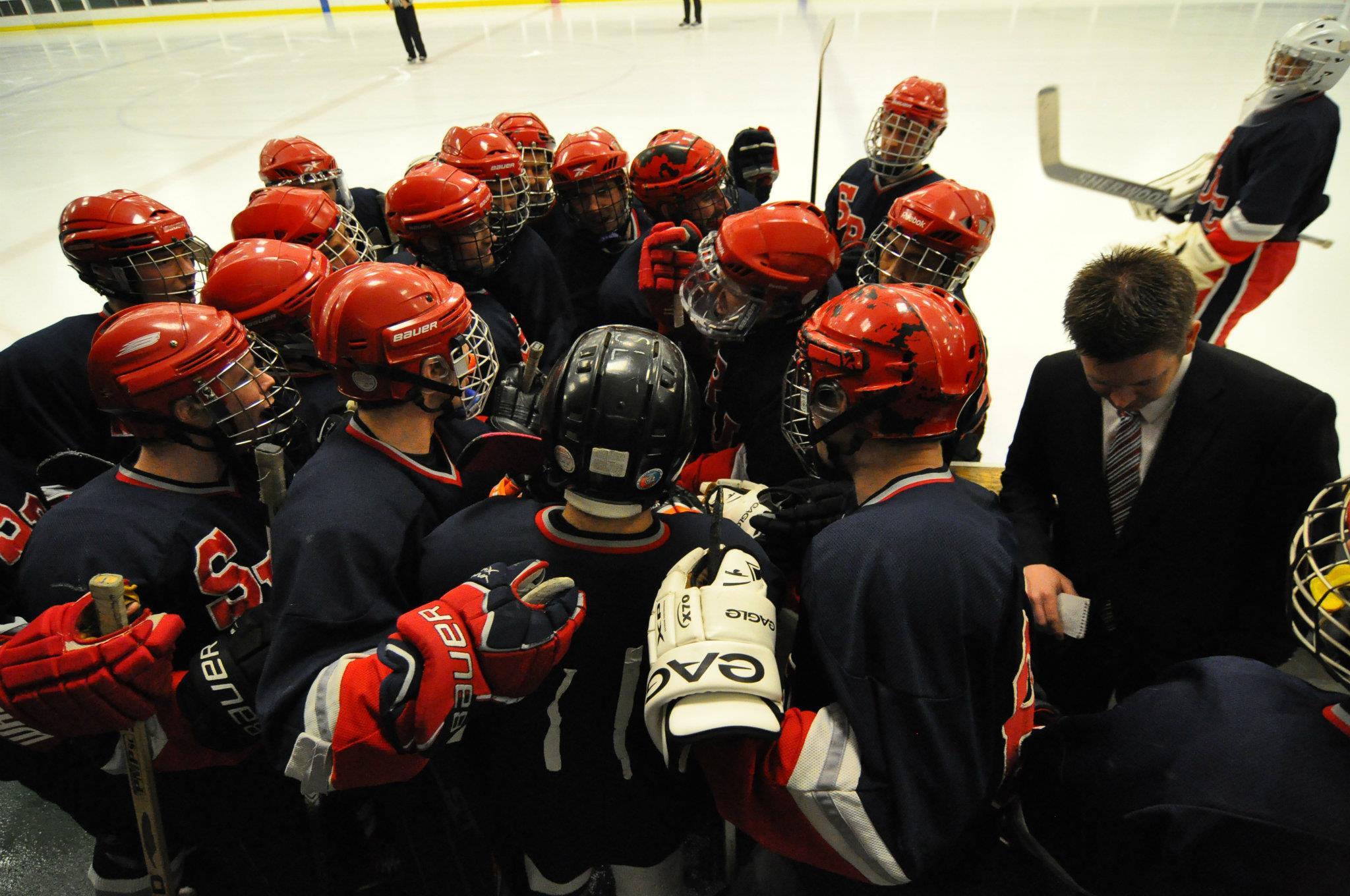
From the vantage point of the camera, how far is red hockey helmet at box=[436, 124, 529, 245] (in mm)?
3363

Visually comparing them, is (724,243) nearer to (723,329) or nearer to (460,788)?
(723,329)

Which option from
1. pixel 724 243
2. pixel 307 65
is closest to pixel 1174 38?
pixel 724 243

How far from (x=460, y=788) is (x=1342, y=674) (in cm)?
177

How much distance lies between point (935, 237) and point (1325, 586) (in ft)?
5.51

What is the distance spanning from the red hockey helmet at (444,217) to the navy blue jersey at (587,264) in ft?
3.14

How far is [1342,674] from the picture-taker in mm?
940

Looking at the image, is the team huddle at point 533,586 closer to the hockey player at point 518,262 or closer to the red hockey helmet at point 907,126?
the hockey player at point 518,262

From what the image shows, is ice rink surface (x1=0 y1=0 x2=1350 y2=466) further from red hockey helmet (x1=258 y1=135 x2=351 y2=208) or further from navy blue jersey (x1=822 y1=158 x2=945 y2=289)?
red hockey helmet (x1=258 y1=135 x2=351 y2=208)

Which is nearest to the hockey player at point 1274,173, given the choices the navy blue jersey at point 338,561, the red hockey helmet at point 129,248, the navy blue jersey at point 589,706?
the navy blue jersey at point 589,706

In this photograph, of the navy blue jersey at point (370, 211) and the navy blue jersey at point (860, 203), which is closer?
the navy blue jersey at point (860, 203)

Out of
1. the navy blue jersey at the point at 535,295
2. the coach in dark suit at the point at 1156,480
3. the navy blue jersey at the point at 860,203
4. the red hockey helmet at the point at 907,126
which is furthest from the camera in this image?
the navy blue jersey at the point at 860,203

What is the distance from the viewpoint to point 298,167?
3.92 metres

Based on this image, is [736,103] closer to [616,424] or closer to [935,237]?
[935,237]

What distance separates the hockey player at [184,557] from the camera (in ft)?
4.90
